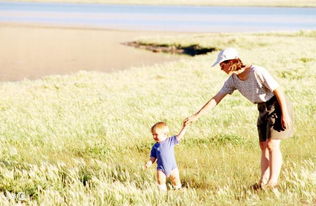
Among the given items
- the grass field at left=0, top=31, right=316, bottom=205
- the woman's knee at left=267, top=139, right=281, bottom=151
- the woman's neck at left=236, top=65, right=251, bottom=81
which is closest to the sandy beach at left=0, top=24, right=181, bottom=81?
the grass field at left=0, top=31, right=316, bottom=205

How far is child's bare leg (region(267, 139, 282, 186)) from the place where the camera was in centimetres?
654

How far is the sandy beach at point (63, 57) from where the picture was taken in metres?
38.9

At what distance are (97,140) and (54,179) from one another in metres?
3.96

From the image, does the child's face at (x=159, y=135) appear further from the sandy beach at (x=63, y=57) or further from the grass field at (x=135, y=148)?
the sandy beach at (x=63, y=57)

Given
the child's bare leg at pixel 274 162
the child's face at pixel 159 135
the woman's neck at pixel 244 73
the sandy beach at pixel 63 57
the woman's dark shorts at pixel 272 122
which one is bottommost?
the sandy beach at pixel 63 57

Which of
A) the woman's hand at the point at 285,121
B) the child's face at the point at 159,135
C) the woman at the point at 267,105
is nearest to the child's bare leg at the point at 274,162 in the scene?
the woman at the point at 267,105

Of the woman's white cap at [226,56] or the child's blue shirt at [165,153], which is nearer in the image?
the woman's white cap at [226,56]

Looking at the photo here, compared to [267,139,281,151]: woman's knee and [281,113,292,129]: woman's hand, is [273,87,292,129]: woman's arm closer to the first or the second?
[281,113,292,129]: woman's hand

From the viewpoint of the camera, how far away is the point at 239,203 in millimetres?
5875

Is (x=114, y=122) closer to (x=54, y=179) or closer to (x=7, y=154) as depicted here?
(x=7, y=154)

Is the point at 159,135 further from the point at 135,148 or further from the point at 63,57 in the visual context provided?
the point at 63,57

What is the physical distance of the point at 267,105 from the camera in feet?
22.0

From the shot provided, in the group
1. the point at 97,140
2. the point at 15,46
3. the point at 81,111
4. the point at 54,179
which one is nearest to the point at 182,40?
the point at 15,46

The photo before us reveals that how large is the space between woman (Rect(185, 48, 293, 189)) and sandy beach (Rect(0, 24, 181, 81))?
29703 mm
